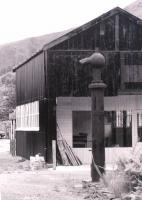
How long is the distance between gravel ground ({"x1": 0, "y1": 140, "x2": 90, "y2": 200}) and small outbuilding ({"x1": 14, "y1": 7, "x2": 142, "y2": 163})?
2512mm

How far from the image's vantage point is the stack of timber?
81.7ft

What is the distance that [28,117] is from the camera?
94.4 feet

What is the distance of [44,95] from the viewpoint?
83.2ft

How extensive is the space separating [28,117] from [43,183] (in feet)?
36.9

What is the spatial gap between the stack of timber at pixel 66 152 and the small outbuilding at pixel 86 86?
0.29 m

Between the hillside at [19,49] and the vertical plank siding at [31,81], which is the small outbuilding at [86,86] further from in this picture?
the hillside at [19,49]

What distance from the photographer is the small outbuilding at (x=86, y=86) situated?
83.1 ft

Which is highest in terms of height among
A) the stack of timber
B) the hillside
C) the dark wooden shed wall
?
the hillside

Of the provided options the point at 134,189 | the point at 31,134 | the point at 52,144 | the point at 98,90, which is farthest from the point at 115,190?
the point at 31,134

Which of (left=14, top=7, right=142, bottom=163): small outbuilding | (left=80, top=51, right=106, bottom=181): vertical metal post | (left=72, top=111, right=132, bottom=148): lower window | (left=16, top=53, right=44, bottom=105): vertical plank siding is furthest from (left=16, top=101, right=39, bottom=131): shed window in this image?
(left=80, top=51, right=106, bottom=181): vertical metal post

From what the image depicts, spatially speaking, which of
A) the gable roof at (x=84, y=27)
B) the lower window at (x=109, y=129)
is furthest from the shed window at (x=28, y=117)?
the gable roof at (x=84, y=27)

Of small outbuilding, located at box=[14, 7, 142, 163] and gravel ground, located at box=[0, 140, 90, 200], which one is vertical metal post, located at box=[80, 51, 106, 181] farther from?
small outbuilding, located at box=[14, 7, 142, 163]

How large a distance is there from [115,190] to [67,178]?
509cm

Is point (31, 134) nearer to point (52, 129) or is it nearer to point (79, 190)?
point (52, 129)
